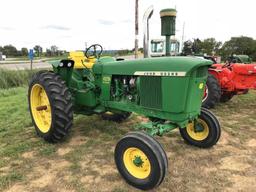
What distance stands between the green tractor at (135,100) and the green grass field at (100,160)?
0.22m

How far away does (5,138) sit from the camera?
183 inches

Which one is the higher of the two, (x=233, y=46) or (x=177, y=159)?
(x=233, y=46)

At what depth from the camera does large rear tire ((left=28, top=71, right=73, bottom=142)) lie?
4.01 m

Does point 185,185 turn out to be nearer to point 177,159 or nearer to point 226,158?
point 177,159

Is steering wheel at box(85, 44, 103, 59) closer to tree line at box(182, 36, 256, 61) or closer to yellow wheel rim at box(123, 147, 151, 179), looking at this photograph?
yellow wheel rim at box(123, 147, 151, 179)

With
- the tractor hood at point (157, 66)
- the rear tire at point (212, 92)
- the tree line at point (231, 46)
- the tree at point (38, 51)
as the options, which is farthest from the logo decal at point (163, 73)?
the tree at point (38, 51)

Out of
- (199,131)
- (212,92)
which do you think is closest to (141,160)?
(199,131)

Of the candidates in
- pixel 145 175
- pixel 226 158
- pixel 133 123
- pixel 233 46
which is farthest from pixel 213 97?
pixel 233 46

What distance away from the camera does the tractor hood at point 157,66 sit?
315 cm

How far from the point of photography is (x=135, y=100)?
3.91 meters

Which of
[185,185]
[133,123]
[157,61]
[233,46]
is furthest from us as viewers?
[233,46]

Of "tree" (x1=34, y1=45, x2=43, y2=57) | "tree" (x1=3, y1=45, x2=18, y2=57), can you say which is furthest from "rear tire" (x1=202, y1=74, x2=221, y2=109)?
"tree" (x1=3, y1=45, x2=18, y2=57)

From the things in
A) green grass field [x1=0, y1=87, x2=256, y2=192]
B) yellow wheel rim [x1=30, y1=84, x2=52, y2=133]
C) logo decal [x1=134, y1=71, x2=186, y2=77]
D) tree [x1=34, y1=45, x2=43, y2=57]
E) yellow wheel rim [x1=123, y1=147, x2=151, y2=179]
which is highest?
tree [x1=34, y1=45, x2=43, y2=57]

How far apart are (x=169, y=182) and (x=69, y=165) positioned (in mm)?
1305
